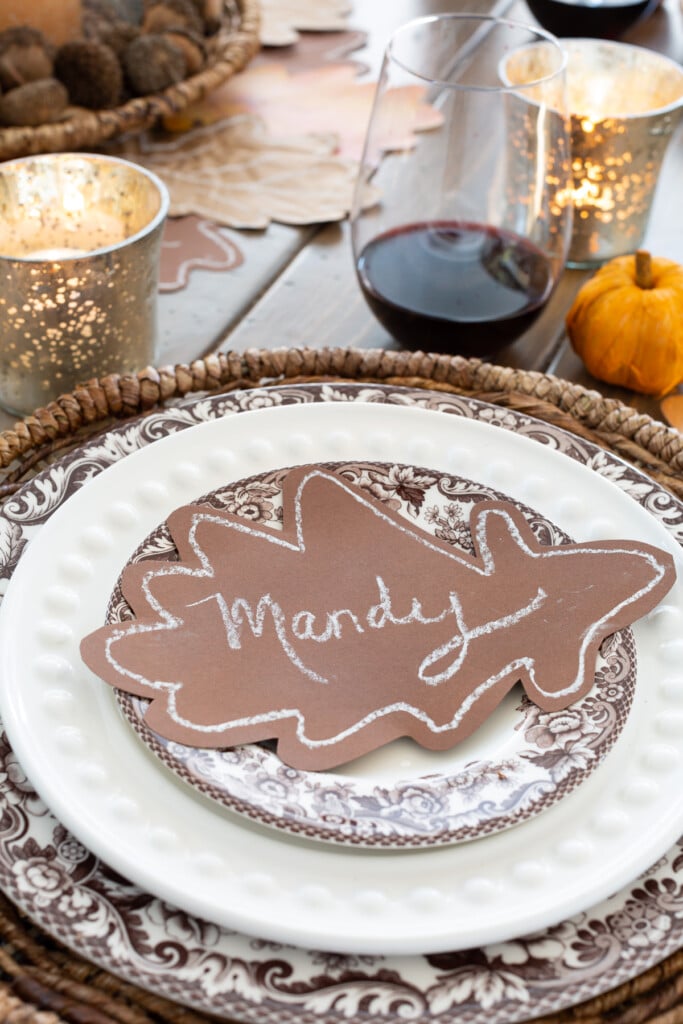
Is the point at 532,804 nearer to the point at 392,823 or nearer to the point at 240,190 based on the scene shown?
the point at 392,823

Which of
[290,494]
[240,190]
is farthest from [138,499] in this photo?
[240,190]

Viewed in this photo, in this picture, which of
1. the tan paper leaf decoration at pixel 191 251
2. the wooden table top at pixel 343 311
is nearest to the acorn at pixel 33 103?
the tan paper leaf decoration at pixel 191 251

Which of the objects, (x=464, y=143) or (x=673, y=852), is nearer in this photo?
(x=673, y=852)

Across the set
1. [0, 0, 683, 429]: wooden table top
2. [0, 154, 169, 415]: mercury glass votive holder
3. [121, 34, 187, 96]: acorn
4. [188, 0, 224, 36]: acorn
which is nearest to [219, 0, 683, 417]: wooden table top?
[0, 0, 683, 429]: wooden table top

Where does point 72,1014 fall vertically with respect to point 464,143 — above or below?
below

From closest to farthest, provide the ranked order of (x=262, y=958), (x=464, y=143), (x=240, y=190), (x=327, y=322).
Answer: (x=262, y=958) → (x=464, y=143) → (x=327, y=322) → (x=240, y=190)

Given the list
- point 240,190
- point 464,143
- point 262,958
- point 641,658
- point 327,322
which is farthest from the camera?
point 240,190

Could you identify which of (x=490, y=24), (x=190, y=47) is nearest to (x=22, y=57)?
(x=190, y=47)
